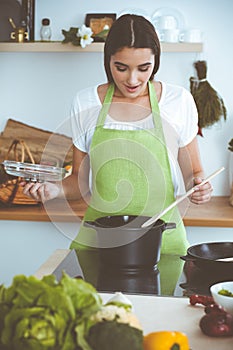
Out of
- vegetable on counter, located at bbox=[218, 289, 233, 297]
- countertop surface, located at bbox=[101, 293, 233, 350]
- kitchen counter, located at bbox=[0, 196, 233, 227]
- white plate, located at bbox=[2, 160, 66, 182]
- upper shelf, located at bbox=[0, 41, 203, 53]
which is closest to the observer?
countertop surface, located at bbox=[101, 293, 233, 350]

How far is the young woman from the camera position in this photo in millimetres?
2141

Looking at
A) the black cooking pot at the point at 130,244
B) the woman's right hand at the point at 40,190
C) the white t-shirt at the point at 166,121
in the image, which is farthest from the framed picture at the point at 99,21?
the black cooking pot at the point at 130,244

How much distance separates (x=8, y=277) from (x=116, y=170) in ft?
3.86

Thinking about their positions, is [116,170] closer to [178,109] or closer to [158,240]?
[178,109]

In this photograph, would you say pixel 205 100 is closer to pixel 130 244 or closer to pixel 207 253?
pixel 207 253

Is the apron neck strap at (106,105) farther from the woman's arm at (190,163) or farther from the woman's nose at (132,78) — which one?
the woman's arm at (190,163)

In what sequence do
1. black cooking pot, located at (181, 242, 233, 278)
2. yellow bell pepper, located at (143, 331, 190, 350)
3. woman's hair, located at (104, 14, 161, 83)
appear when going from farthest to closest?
woman's hair, located at (104, 14, 161, 83), black cooking pot, located at (181, 242, 233, 278), yellow bell pepper, located at (143, 331, 190, 350)

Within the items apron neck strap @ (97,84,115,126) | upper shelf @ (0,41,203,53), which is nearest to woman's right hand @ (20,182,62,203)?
apron neck strap @ (97,84,115,126)

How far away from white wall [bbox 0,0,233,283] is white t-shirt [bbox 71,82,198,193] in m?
1.09

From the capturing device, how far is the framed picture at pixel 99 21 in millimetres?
3273

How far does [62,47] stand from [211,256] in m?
1.58

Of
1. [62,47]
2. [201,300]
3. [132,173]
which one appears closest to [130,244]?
[201,300]

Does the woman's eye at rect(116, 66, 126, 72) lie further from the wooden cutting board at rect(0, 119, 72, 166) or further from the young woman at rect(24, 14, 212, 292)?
the wooden cutting board at rect(0, 119, 72, 166)

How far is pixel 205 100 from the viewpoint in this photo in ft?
10.7
